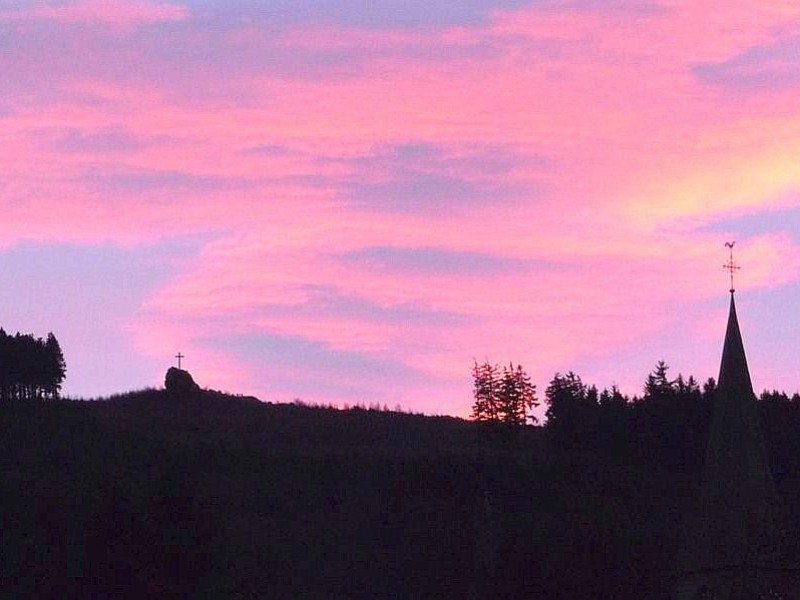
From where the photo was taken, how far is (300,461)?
10950 centimetres

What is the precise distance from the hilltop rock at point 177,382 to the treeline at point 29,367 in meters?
6.44

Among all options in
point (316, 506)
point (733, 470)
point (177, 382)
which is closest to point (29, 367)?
point (177, 382)

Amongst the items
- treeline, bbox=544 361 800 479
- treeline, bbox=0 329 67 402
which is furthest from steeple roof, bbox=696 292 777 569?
treeline, bbox=0 329 67 402

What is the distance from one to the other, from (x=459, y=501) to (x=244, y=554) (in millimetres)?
13177

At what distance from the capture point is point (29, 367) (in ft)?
415

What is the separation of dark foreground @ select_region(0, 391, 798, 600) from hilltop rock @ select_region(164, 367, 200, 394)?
1.98m

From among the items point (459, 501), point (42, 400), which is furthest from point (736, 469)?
point (42, 400)

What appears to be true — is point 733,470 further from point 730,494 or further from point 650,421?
point 650,421

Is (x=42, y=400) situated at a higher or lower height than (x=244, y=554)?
higher

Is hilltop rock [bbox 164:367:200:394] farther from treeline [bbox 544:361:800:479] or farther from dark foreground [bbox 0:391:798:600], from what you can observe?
treeline [bbox 544:361:800:479]

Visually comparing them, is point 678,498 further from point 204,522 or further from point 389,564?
point 204,522

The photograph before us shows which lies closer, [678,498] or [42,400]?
[678,498]

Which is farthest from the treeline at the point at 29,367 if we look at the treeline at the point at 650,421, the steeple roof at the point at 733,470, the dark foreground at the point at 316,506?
the steeple roof at the point at 733,470

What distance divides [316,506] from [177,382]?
30.6 meters
